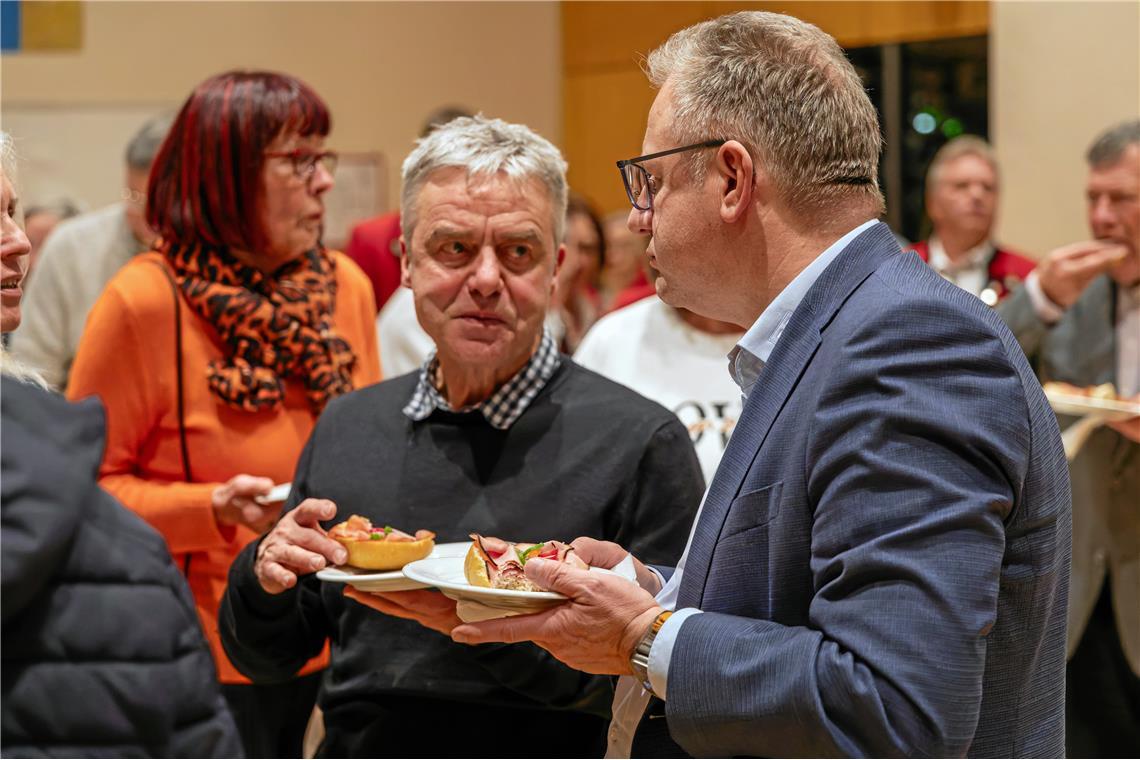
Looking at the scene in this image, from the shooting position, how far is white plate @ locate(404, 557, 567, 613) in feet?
4.68

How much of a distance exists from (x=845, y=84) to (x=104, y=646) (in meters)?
0.98

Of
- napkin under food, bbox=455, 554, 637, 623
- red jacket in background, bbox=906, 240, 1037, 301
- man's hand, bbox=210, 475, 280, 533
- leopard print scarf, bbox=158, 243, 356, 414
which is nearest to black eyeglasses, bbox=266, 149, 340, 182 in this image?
leopard print scarf, bbox=158, 243, 356, 414

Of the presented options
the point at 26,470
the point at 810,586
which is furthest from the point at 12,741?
the point at 810,586

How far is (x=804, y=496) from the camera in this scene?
Result: 4.21ft

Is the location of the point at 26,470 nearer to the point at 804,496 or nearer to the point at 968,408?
the point at 804,496

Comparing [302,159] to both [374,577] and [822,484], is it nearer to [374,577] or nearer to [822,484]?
[374,577]

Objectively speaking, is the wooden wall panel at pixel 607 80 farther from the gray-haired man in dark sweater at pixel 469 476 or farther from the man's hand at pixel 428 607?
the man's hand at pixel 428 607

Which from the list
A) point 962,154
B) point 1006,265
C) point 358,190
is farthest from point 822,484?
point 358,190

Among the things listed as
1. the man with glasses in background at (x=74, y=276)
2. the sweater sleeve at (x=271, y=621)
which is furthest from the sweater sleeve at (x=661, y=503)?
the man with glasses in background at (x=74, y=276)

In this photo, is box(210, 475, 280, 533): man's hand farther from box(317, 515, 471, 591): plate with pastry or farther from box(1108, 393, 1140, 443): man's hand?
box(1108, 393, 1140, 443): man's hand

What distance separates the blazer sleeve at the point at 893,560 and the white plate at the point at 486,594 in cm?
22

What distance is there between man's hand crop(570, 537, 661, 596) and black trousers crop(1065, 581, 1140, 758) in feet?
6.88

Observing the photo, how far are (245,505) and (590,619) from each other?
1.06 m

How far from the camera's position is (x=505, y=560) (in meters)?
1.58
